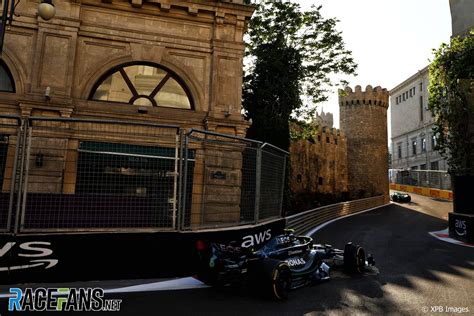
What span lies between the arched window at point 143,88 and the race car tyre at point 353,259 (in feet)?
25.4

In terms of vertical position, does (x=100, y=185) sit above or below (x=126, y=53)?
below

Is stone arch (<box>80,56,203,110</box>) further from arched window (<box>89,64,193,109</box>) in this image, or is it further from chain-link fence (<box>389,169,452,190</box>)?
chain-link fence (<box>389,169,452,190</box>)

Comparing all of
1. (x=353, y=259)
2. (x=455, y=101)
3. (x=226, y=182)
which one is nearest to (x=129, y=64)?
(x=226, y=182)

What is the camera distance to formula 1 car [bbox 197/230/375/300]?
5418mm

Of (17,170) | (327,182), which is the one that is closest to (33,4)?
(17,170)

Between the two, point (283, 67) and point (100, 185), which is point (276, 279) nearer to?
point (100, 185)

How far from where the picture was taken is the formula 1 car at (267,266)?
213 inches

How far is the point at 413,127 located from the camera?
60.5 metres

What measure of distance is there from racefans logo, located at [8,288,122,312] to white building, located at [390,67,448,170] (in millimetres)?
54094

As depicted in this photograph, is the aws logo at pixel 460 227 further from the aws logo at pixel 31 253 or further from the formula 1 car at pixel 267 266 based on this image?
the aws logo at pixel 31 253

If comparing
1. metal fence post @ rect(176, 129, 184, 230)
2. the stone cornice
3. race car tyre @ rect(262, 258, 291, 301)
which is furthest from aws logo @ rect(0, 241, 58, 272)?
the stone cornice

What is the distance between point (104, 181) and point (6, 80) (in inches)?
318

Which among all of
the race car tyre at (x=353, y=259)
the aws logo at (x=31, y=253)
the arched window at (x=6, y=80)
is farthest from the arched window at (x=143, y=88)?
the race car tyre at (x=353, y=259)

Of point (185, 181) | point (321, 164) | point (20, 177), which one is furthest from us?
point (321, 164)
